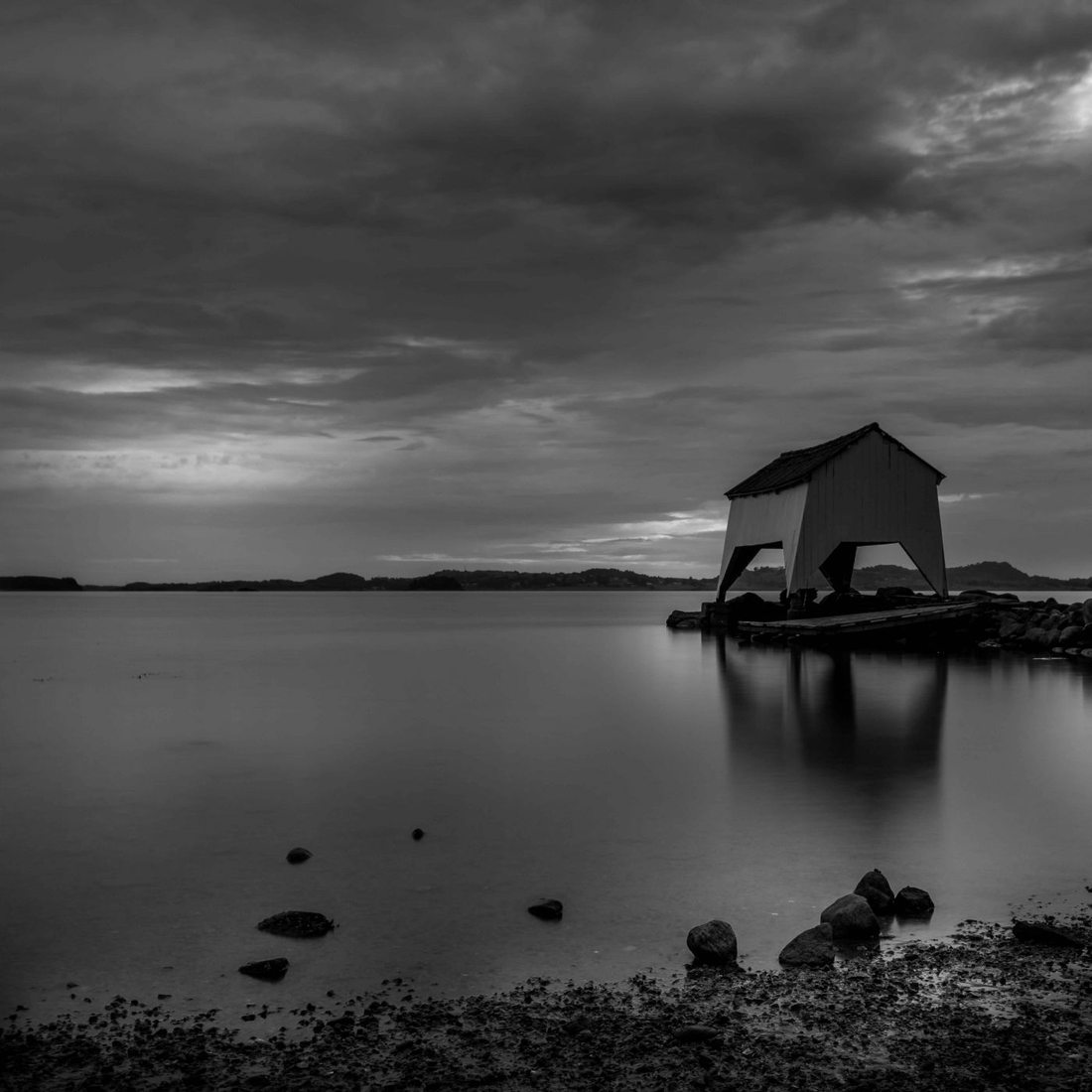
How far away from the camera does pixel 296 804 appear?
12062 mm

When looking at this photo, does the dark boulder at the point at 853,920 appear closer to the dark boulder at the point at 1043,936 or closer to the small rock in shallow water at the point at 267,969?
the dark boulder at the point at 1043,936

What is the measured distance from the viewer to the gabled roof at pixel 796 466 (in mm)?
35875

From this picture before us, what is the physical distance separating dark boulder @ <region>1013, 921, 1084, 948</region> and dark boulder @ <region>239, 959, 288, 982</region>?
464 cm

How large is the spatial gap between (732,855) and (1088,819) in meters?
4.04

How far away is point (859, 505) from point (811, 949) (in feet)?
103

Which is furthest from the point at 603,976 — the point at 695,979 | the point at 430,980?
the point at 430,980

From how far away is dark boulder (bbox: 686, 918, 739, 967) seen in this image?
21.1 feet

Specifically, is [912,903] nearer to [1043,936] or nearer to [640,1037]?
[1043,936]

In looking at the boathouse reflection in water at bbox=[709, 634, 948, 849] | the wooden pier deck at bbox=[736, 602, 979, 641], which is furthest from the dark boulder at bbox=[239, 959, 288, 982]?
the wooden pier deck at bbox=[736, 602, 979, 641]

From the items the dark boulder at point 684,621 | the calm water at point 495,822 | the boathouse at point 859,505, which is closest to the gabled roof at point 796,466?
the boathouse at point 859,505

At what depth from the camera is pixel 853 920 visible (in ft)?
22.6

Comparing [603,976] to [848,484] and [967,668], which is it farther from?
[848,484]

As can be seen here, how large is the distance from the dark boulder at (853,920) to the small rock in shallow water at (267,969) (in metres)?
3.47

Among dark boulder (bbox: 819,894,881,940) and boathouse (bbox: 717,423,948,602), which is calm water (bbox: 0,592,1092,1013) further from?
boathouse (bbox: 717,423,948,602)
